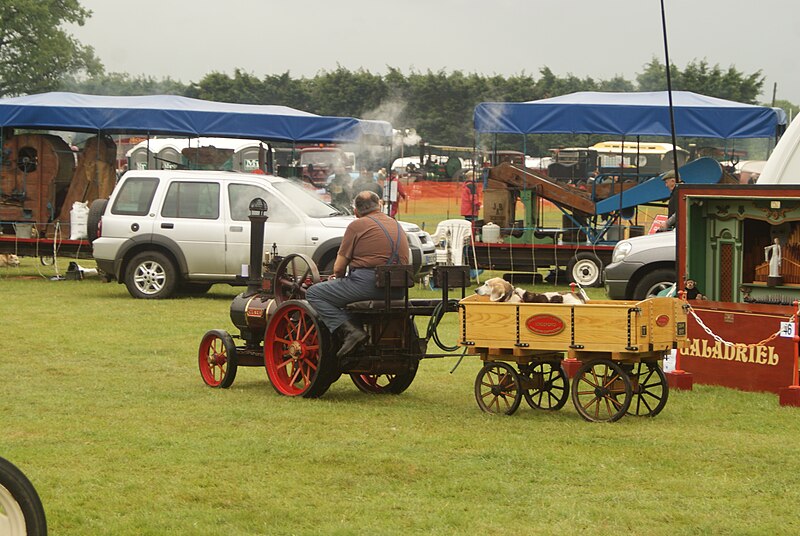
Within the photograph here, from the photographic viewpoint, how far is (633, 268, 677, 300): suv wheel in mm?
15383

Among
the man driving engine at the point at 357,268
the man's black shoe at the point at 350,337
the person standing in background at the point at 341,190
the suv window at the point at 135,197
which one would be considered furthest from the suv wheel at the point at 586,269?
the man's black shoe at the point at 350,337

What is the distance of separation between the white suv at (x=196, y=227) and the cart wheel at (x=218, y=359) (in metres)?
6.69

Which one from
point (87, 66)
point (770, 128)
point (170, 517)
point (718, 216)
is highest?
point (87, 66)

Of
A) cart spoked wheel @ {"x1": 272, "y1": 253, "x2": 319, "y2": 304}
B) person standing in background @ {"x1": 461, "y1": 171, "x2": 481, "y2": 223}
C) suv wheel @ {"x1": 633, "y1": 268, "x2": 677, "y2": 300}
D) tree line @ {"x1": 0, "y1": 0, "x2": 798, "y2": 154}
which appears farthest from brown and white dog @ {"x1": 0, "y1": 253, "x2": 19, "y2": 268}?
tree line @ {"x1": 0, "y1": 0, "x2": 798, "y2": 154}

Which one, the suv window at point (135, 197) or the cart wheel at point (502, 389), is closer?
the cart wheel at point (502, 389)

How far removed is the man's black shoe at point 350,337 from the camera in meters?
9.30

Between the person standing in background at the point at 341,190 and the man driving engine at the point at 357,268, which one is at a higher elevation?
the person standing in background at the point at 341,190

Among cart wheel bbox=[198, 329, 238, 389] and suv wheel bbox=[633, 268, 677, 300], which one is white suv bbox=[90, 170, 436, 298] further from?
cart wheel bbox=[198, 329, 238, 389]

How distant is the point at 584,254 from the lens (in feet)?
67.4

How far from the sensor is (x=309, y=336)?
31.8ft

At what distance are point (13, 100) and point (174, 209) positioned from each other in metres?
6.06

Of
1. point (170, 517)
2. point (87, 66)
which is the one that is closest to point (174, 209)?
point (170, 517)

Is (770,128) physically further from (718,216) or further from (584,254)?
(718,216)

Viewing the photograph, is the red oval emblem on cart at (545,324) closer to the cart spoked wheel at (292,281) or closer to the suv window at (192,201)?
the cart spoked wheel at (292,281)
